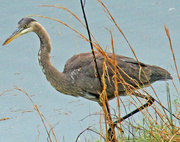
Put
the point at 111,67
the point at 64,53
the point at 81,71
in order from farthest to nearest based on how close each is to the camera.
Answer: the point at 64,53 → the point at 81,71 → the point at 111,67

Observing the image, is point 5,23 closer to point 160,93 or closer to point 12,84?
point 12,84

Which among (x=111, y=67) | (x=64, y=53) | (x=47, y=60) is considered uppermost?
(x=64, y=53)

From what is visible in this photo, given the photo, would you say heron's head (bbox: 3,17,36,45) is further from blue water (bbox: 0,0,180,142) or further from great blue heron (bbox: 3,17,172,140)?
blue water (bbox: 0,0,180,142)

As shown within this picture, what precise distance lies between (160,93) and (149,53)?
0.86m

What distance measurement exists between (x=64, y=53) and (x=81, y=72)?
64.1 inches

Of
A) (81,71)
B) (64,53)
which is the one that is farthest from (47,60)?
(64,53)

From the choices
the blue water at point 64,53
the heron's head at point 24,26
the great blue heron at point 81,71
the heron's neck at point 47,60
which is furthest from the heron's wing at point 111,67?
the heron's head at point 24,26

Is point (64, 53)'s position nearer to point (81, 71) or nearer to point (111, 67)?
point (81, 71)

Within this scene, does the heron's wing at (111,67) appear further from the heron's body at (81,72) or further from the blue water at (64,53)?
the blue water at (64,53)

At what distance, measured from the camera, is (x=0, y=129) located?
5.40 m

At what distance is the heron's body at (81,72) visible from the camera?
4.97 meters

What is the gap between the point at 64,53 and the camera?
6.67m

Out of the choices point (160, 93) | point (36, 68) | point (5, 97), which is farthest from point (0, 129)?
point (160, 93)

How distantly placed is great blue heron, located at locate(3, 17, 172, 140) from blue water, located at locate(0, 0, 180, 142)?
300 millimetres
